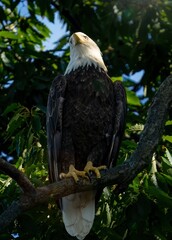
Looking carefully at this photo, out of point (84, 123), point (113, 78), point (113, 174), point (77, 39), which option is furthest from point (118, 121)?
point (113, 174)

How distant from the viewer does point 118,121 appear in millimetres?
5438

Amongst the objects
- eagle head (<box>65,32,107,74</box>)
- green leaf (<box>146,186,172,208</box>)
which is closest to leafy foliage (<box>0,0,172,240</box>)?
green leaf (<box>146,186,172,208</box>)

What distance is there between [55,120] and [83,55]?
3.16 ft

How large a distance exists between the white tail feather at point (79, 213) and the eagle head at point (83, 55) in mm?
1186

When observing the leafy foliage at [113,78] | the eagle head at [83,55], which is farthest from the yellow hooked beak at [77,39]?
the leafy foliage at [113,78]

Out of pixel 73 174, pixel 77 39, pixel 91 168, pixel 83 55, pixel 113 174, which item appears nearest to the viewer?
pixel 113 174

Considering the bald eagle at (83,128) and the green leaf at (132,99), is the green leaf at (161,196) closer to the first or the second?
the bald eagle at (83,128)

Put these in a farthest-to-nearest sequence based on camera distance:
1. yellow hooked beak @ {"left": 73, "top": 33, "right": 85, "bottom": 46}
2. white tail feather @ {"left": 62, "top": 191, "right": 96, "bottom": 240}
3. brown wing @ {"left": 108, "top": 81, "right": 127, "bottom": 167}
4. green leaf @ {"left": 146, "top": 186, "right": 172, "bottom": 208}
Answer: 1. yellow hooked beak @ {"left": 73, "top": 33, "right": 85, "bottom": 46}
2. brown wing @ {"left": 108, "top": 81, "right": 127, "bottom": 167}
3. white tail feather @ {"left": 62, "top": 191, "right": 96, "bottom": 240}
4. green leaf @ {"left": 146, "top": 186, "right": 172, "bottom": 208}

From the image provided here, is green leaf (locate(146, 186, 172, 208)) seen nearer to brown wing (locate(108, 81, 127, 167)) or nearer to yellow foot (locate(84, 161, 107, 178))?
yellow foot (locate(84, 161, 107, 178))

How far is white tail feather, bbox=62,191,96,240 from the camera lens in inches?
194

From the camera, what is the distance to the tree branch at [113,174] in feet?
12.6

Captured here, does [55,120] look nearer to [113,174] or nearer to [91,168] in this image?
[91,168]

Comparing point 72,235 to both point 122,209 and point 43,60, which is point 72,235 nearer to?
point 122,209

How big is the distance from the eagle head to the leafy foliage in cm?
40
